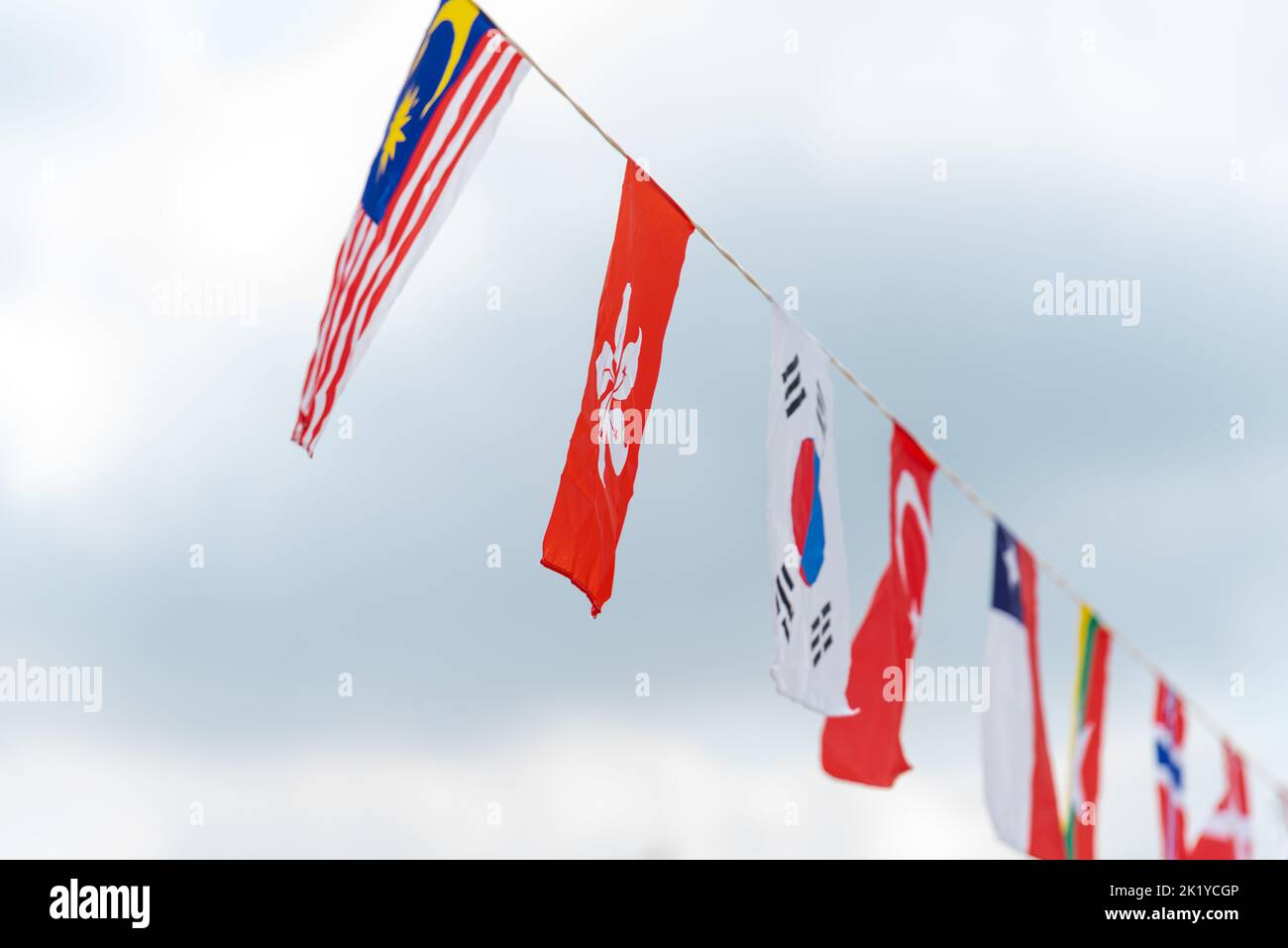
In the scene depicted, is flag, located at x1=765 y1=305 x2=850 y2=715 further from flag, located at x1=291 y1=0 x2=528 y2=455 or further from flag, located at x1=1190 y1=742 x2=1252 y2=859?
flag, located at x1=1190 y1=742 x2=1252 y2=859

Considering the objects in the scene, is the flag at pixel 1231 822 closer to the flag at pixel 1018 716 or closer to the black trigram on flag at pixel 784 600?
the flag at pixel 1018 716

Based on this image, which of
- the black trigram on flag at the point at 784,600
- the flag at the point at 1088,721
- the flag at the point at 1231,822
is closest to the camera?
the black trigram on flag at the point at 784,600

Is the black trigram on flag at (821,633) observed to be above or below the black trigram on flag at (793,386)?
below

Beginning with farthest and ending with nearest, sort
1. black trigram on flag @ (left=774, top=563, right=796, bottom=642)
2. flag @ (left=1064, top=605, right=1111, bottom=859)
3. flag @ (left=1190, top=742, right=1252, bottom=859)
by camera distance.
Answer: flag @ (left=1190, top=742, right=1252, bottom=859) < flag @ (left=1064, top=605, right=1111, bottom=859) < black trigram on flag @ (left=774, top=563, right=796, bottom=642)

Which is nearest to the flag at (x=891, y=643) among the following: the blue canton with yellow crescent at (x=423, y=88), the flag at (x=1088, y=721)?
the flag at (x=1088, y=721)

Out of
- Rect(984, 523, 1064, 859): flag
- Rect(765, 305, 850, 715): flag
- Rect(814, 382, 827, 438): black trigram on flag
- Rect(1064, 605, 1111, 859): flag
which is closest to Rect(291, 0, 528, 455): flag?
Rect(765, 305, 850, 715): flag

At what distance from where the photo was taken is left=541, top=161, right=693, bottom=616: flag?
26.0 feet

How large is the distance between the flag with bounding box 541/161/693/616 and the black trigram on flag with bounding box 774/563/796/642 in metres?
1.08

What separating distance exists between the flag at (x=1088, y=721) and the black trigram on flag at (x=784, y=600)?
306cm

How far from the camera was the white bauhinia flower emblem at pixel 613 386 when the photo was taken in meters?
8.03

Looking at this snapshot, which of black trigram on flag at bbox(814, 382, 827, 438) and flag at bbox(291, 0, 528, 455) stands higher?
flag at bbox(291, 0, 528, 455)
